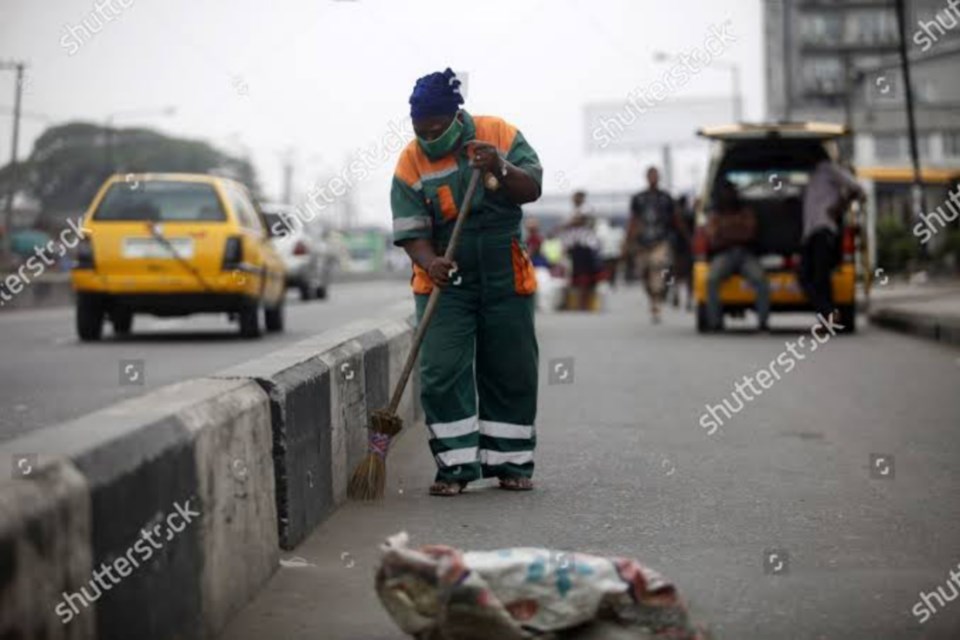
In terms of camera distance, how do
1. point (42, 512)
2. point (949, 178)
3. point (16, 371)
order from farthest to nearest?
point (949, 178) → point (16, 371) → point (42, 512)

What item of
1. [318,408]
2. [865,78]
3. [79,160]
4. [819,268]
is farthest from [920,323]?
[865,78]

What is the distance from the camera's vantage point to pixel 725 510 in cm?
723

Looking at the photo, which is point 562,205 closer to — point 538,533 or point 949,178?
point 949,178

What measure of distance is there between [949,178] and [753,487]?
4529cm

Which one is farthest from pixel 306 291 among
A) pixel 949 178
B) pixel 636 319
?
pixel 949 178

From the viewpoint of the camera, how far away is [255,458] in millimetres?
5492

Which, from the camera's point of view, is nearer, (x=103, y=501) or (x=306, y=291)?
(x=103, y=501)

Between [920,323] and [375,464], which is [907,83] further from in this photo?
[375,464]

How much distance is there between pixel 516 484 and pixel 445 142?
1541 millimetres

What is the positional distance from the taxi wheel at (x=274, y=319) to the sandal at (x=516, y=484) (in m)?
12.3

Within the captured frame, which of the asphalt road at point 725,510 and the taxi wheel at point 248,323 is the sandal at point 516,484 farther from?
the taxi wheel at point 248,323

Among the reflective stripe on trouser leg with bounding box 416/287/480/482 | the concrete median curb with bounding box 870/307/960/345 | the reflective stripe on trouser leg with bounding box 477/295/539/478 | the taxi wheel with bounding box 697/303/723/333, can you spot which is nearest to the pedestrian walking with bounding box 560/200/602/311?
the concrete median curb with bounding box 870/307/960/345

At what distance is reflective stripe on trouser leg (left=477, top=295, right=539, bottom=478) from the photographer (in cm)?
771

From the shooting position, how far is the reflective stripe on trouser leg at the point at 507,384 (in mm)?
7707
